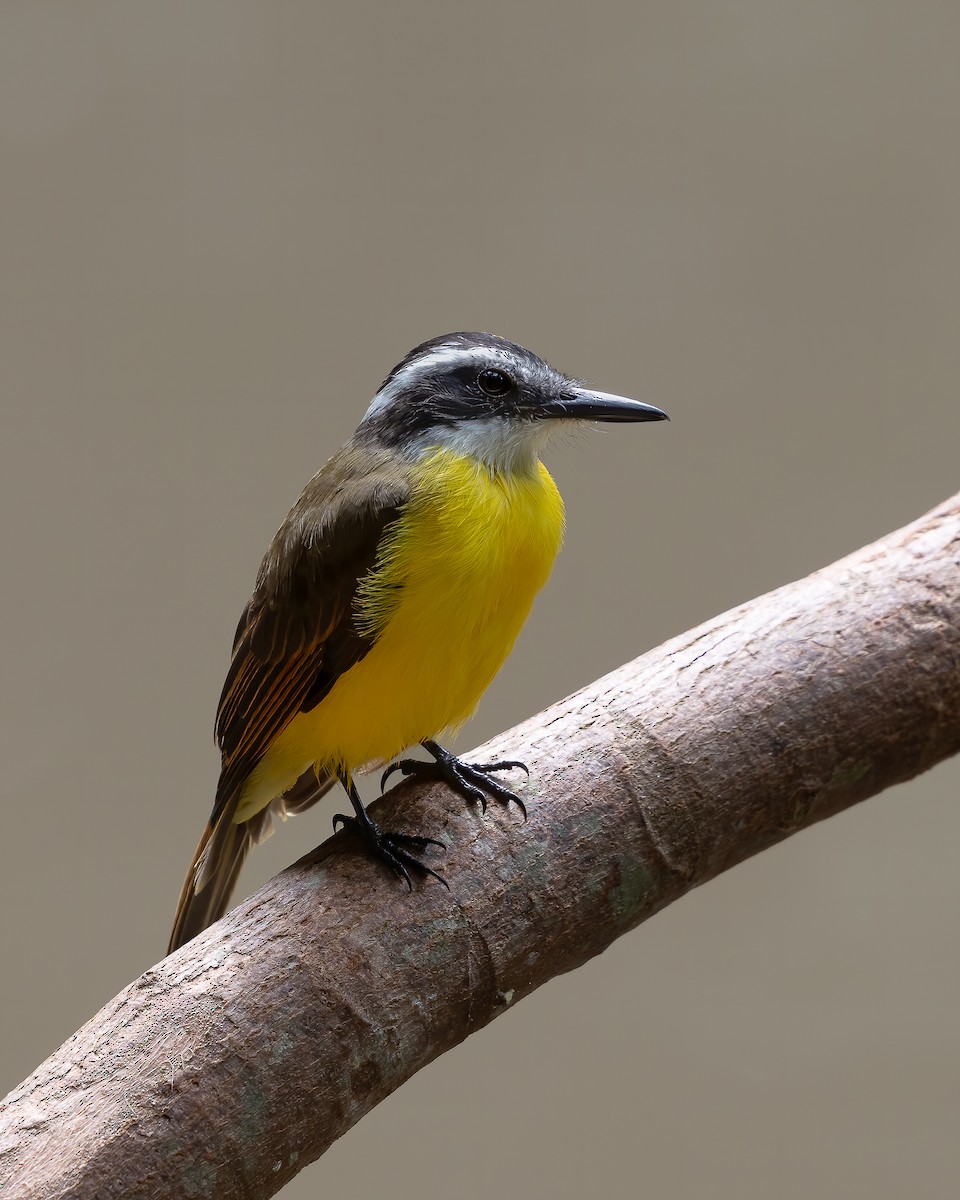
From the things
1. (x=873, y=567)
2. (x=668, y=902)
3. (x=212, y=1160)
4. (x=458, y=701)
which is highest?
(x=458, y=701)

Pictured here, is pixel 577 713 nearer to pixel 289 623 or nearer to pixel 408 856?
pixel 408 856

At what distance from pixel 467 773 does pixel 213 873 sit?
0.72 meters

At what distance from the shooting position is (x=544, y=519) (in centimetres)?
273

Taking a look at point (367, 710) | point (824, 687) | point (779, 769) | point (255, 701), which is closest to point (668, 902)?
point (779, 769)

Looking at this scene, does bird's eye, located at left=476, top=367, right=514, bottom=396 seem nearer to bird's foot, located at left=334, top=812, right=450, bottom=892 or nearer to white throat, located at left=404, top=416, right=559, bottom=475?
white throat, located at left=404, top=416, right=559, bottom=475

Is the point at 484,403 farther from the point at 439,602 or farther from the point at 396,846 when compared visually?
the point at 396,846

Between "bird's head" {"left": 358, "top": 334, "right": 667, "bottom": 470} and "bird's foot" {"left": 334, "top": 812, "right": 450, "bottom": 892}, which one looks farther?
"bird's head" {"left": 358, "top": 334, "right": 667, "bottom": 470}

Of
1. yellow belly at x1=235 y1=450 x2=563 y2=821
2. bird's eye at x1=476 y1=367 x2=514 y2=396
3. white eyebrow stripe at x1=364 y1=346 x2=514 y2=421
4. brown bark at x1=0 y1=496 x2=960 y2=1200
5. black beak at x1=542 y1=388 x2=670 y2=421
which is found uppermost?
white eyebrow stripe at x1=364 y1=346 x2=514 y2=421

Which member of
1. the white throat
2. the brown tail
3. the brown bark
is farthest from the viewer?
the brown tail

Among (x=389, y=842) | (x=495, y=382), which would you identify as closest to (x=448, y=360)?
(x=495, y=382)

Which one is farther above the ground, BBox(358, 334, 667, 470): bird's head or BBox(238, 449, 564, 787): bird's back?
BBox(358, 334, 667, 470): bird's head

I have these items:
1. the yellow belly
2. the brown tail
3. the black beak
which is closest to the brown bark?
the yellow belly

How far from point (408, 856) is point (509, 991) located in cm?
36

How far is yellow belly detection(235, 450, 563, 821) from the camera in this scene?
257 centimetres
